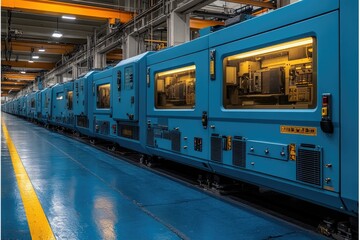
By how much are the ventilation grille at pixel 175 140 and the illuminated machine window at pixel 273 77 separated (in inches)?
51.9

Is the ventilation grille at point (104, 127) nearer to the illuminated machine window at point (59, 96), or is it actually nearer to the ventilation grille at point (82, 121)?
the ventilation grille at point (82, 121)

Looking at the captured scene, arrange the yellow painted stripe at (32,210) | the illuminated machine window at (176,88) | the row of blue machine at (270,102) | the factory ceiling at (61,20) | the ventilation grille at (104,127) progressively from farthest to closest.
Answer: the factory ceiling at (61,20), the ventilation grille at (104,127), the illuminated machine window at (176,88), the yellow painted stripe at (32,210), the row of blue machine at (270,102)

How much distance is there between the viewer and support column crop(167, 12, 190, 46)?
9.38 metres

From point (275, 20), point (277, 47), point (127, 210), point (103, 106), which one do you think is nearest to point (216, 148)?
point (127, 210)

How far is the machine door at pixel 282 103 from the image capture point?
10.1 feet

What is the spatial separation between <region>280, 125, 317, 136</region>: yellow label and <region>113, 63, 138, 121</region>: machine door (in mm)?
3897

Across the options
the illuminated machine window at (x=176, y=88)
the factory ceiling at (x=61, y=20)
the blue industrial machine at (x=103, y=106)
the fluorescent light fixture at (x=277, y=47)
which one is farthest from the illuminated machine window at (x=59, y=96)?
the fluorescent light fixture at (x=277, y=47)

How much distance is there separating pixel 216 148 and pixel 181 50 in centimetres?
168

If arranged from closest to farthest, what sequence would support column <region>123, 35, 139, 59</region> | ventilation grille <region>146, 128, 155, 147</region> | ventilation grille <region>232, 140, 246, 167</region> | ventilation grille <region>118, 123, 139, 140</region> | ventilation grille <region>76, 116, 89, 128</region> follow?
ventilation grille <region>232, 140, 246, 167</region>
ventilation grille <region>146, 128, 155, 147</region>
ventilation grille <region>118, 123, 139, 140</region>
ventilation grille <region>76, 116, 89, 128</region>
support column <region>123, 35, 139, 59</region>

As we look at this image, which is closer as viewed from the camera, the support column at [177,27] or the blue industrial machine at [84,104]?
the support column at [177,27]

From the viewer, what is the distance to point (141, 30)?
11.7 meters

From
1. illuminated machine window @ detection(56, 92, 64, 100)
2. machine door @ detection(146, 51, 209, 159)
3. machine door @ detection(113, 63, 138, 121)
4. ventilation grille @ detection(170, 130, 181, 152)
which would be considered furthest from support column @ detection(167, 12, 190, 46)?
illuminated machine window @ detection(56, 92, 64, 100)

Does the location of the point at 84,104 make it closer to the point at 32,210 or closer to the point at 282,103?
the point at 32,210

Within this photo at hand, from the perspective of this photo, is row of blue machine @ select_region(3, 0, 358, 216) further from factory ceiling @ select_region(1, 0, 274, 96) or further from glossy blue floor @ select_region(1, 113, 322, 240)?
factory ceiling @ select_region(1, 0, 274, 96)
